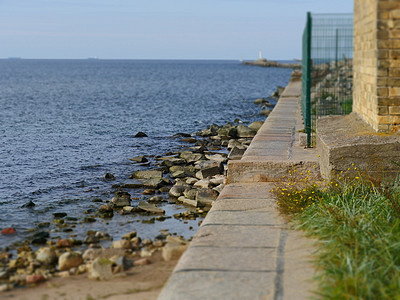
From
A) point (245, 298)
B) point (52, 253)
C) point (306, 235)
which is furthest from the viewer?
point (52, 253)

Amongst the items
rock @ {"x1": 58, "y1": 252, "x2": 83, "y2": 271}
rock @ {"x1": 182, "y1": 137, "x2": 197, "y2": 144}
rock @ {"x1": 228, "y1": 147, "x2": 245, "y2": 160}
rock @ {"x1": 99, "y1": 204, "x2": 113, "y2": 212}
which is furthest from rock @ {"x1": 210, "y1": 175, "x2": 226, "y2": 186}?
rock @ {"x1": 182, "y1": 137, "x2": 197, "y2": 144}

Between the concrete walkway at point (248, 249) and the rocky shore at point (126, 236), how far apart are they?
623mm

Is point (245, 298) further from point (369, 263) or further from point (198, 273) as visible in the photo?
point (369, 263)

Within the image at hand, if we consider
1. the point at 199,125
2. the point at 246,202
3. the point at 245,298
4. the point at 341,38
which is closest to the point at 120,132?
the point at 199,125

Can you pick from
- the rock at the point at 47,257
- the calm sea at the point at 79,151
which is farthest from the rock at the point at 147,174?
the rock at the point at 47,257

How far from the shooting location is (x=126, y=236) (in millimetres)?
7090

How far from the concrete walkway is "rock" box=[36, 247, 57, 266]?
173 cm

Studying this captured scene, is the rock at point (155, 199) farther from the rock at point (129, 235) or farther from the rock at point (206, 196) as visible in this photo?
the rock at point (129, 235)

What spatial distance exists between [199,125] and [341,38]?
14.4 metres

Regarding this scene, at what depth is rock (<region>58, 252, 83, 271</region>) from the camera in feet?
19.5

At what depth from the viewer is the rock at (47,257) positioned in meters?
6.13

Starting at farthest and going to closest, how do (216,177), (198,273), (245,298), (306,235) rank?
(216,177), (306,235), (198,273), (245,298)

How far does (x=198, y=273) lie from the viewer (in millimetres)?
4625

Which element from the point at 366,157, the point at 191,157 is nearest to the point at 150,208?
the point at 366,157
